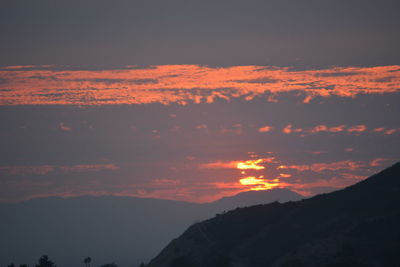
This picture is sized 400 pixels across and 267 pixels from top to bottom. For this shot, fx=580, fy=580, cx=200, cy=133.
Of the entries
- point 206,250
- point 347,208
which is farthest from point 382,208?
point 206,250

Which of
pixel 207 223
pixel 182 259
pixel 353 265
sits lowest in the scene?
pixel 353 265

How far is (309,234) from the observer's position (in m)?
110

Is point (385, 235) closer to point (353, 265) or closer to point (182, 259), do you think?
point (353, 265)

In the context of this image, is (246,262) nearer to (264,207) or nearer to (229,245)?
(229,245)

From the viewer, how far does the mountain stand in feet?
324

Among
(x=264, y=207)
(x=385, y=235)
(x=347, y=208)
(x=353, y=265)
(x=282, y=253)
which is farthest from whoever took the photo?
(x=264, y=207)

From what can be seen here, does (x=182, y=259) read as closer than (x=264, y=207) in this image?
Yes

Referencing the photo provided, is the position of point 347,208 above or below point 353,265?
above

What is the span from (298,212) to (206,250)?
20.8 metres

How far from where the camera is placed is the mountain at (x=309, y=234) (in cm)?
9862

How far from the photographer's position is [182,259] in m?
117

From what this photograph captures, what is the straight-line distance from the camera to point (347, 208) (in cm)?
11456

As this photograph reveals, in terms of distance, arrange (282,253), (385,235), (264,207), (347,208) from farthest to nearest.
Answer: (264,207) < (347,208) < (282,253) < (385,235)

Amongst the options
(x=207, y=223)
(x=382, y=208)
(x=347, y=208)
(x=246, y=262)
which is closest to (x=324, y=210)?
(x=347, y=208)
